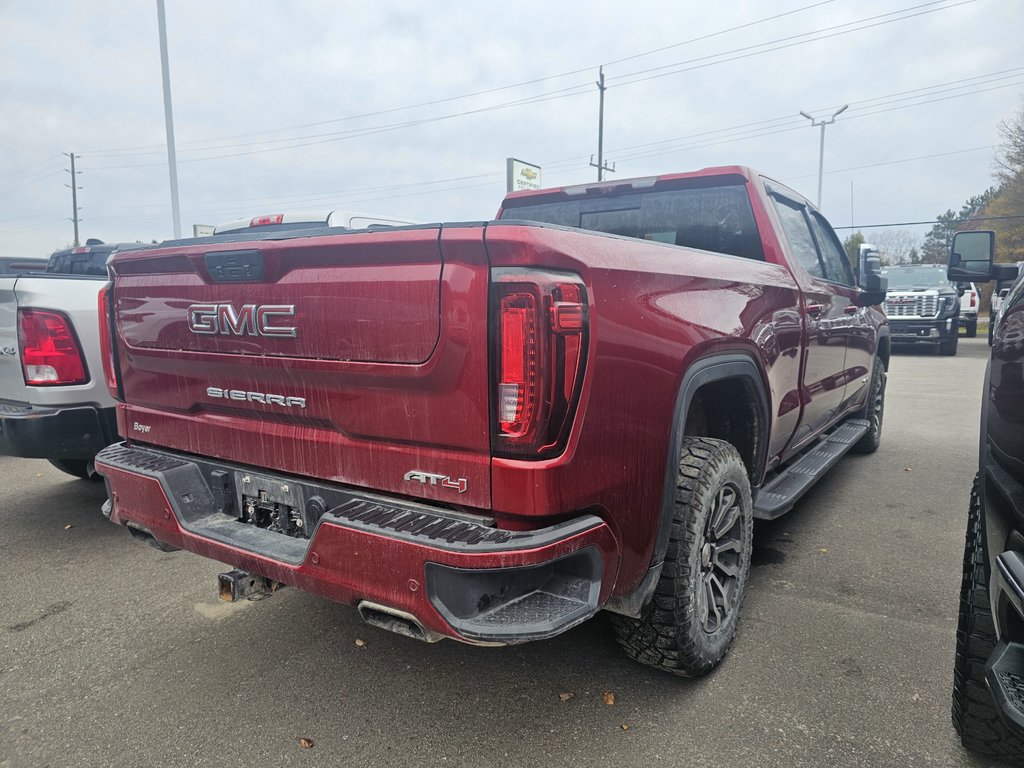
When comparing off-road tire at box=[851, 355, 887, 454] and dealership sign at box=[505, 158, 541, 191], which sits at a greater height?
dealership sign at box=[505, 158, 541, 191]

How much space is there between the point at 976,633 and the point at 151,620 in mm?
3097

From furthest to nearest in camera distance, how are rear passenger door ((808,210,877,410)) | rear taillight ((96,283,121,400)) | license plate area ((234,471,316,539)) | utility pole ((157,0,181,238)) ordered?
utility pole ((157,0,181,238)), rear passenger door ((808,210,877,410)), rear taillight ((96,283,121,400)), license plate area ((234,471,316,539))

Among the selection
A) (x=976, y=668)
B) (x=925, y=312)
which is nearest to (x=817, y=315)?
(x=976, y=668)

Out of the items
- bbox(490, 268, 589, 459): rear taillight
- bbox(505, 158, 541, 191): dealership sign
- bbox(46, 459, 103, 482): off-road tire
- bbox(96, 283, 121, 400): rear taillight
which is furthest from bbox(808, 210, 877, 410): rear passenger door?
bbox(505, 158, 541, 191): dealership sign

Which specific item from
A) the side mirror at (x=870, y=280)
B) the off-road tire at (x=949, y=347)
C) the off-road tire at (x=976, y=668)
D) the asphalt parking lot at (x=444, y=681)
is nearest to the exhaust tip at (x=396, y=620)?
the asphalt parking lot at (x=444, y=681)

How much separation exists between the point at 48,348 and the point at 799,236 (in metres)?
4.09

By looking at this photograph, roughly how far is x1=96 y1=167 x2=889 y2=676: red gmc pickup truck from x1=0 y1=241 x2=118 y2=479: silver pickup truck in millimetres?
1127

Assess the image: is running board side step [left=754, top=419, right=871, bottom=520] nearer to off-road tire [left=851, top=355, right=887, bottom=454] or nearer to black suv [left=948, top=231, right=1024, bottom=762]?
off-road tire [left=851, top=355, right=887, bottom=454]

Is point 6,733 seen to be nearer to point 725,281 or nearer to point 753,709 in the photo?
point 753,709

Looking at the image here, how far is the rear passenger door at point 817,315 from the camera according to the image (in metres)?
3.54

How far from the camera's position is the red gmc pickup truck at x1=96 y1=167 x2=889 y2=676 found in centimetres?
177

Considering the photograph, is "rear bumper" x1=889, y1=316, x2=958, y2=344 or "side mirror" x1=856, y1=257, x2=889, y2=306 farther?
"rear bumper" x1=889, y1=316, x2=958, y2=344

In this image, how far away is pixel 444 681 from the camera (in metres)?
2.55

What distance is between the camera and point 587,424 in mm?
1828
